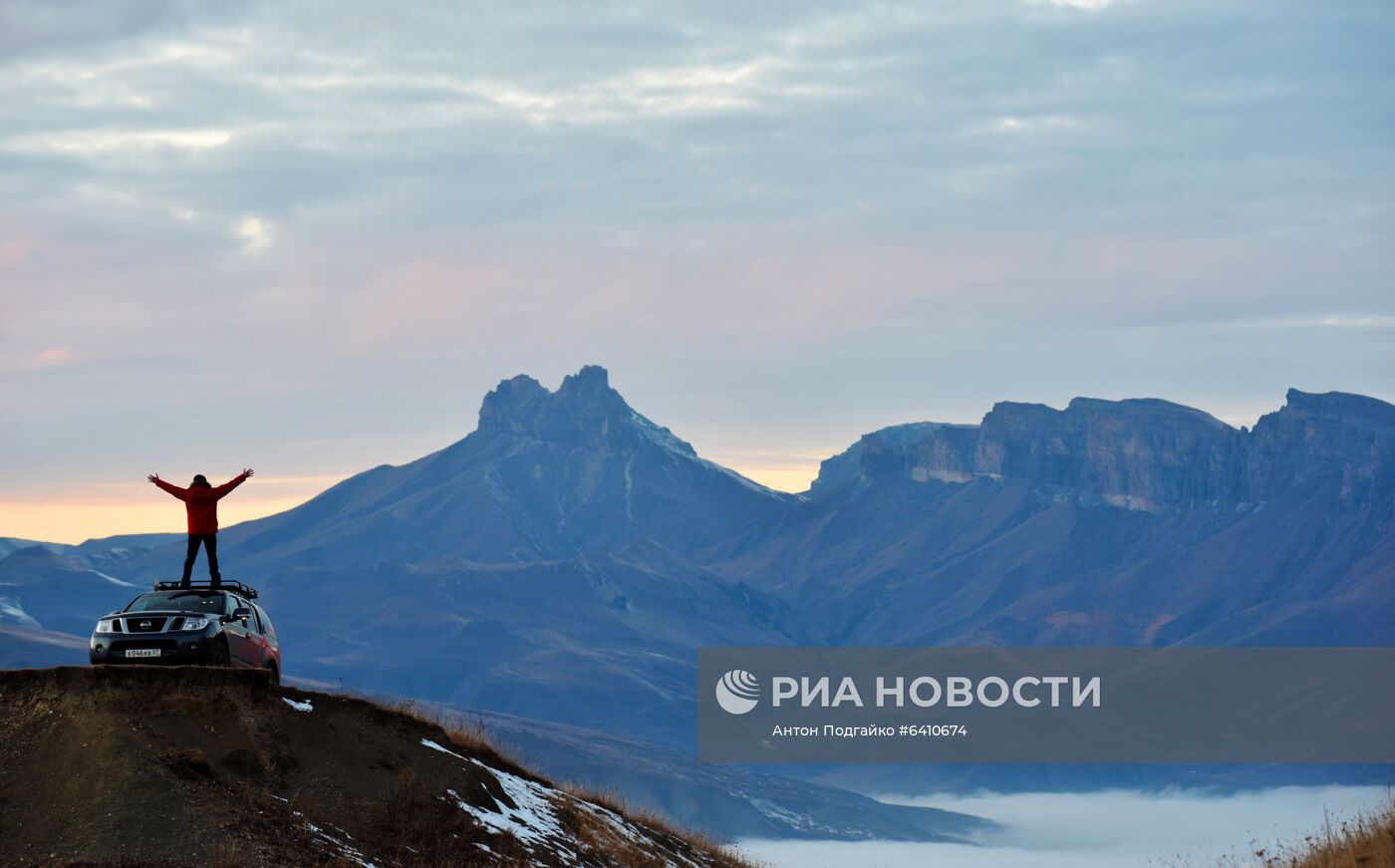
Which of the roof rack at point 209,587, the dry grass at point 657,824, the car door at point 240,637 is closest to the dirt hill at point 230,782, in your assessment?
the car door at point 240,637

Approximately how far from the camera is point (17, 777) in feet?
102

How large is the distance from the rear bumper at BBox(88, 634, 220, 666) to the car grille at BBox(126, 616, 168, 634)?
0.70 feet

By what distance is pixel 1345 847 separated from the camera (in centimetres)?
2986

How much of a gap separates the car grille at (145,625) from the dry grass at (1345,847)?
19.0m

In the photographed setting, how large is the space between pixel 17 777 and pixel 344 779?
587 cm

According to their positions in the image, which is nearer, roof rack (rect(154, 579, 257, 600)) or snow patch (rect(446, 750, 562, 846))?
roof rack (rect(154, 579, 257, 600))

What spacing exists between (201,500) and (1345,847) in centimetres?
2155

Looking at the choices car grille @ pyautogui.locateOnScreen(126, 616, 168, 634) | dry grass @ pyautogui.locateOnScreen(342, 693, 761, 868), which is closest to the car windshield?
car grille @ pyautogui.locateOnScreen(126, 616, 168, 634)

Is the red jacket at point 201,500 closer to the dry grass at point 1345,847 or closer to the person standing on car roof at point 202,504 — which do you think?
the person standing on car roof at point 202,504

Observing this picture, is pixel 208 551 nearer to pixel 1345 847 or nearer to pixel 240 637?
pixel 240 637

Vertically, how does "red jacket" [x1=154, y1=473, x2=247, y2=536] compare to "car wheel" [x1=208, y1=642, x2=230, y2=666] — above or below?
above

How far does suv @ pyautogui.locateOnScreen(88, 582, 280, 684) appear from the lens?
110 ft

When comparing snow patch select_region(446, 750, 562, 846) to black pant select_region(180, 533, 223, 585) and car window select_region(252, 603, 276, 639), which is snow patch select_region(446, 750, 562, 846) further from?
black pant select_region(180, 533, 223, 585)

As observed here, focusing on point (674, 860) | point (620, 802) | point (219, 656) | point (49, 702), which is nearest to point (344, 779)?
point (219, 656)
